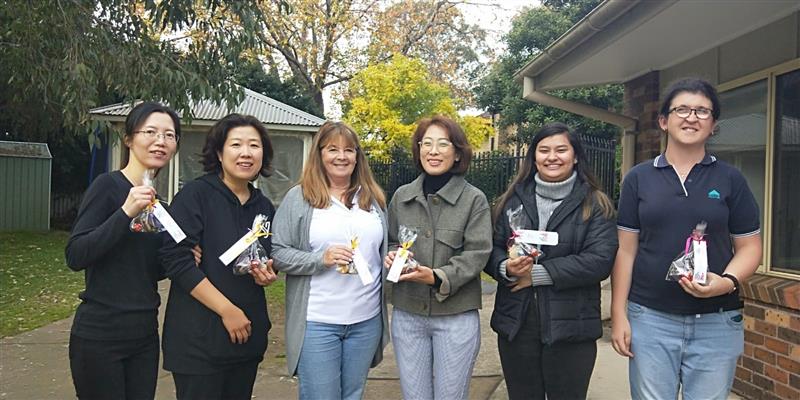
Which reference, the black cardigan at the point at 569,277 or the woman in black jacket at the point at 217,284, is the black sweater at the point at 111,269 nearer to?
the woman in black jacket at the point at 217,284

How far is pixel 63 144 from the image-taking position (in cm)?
1736

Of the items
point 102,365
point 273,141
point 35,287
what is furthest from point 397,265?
point 273,141

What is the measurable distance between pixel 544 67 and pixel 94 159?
595 inches

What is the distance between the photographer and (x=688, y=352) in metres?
2.62

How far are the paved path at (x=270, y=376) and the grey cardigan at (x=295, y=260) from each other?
1981 mm

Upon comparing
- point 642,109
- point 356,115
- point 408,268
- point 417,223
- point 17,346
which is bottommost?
point 17,346

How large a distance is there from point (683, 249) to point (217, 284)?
2.11m

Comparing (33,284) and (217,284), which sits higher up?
(217,284)

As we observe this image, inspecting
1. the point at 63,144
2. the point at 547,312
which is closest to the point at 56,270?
the point at 63,144

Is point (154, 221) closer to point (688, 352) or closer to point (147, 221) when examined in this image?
point (147, 221)

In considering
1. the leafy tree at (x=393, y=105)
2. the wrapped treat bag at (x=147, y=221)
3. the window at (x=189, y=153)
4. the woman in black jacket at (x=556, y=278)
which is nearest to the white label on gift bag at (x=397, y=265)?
the woman in black jacket at (x=556, y=278)

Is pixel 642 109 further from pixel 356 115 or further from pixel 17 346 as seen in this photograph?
pixel 356 115

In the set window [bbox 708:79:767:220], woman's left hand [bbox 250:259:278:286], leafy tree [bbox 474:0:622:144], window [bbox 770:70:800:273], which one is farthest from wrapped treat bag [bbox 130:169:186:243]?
leafy tree [bbox 474:0:622:144]

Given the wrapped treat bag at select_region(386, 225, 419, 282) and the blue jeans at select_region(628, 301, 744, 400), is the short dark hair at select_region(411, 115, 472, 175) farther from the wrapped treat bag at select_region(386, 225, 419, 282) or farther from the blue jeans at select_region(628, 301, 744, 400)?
the blue jeans at select_region(628, 301, 744, 400)
